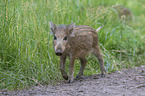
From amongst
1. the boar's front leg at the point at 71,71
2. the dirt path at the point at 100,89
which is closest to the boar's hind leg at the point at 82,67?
the boar's front leg at the point at 71,71

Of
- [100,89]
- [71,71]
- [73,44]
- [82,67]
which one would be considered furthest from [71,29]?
[100,89]

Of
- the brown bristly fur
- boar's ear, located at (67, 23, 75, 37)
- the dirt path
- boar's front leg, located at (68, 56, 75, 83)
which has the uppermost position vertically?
boar's ear, located at (67, 23, 75, 37)

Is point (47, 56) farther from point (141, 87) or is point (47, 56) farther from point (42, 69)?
point (141, 87)

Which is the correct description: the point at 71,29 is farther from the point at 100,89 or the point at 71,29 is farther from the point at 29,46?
the point at 100,89

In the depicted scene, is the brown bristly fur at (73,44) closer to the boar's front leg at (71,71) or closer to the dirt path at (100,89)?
the boar's front leg at (71,71)

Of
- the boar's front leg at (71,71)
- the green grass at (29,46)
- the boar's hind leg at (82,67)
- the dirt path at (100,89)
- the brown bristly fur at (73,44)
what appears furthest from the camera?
the boar's hind leg at (82,67)

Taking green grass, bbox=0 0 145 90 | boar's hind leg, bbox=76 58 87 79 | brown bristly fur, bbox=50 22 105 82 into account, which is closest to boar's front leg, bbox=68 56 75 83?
brown bristly fur, bbox=50 22 105 82

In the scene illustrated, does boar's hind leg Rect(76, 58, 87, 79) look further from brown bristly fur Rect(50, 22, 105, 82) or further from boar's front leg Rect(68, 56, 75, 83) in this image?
boar's front leg Rect(68, 56, 75, 83)

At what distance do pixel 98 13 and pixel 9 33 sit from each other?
8.55 ft

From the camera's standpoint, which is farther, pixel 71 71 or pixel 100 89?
pixel 71 71

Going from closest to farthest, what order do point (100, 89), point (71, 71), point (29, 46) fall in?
point (100, 89) → point (29, 46) → point (71, 71)

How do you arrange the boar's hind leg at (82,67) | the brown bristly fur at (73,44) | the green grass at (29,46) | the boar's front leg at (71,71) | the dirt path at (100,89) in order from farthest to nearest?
the boar's hind leg at (82,67), the boar's front leg at (71,71), the brown bristly fur at (73,44), the green grass at (29,46), the dirt path at (100,89)

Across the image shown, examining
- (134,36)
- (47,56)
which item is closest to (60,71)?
(47,56)

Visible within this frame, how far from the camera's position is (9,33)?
14.9 feet
